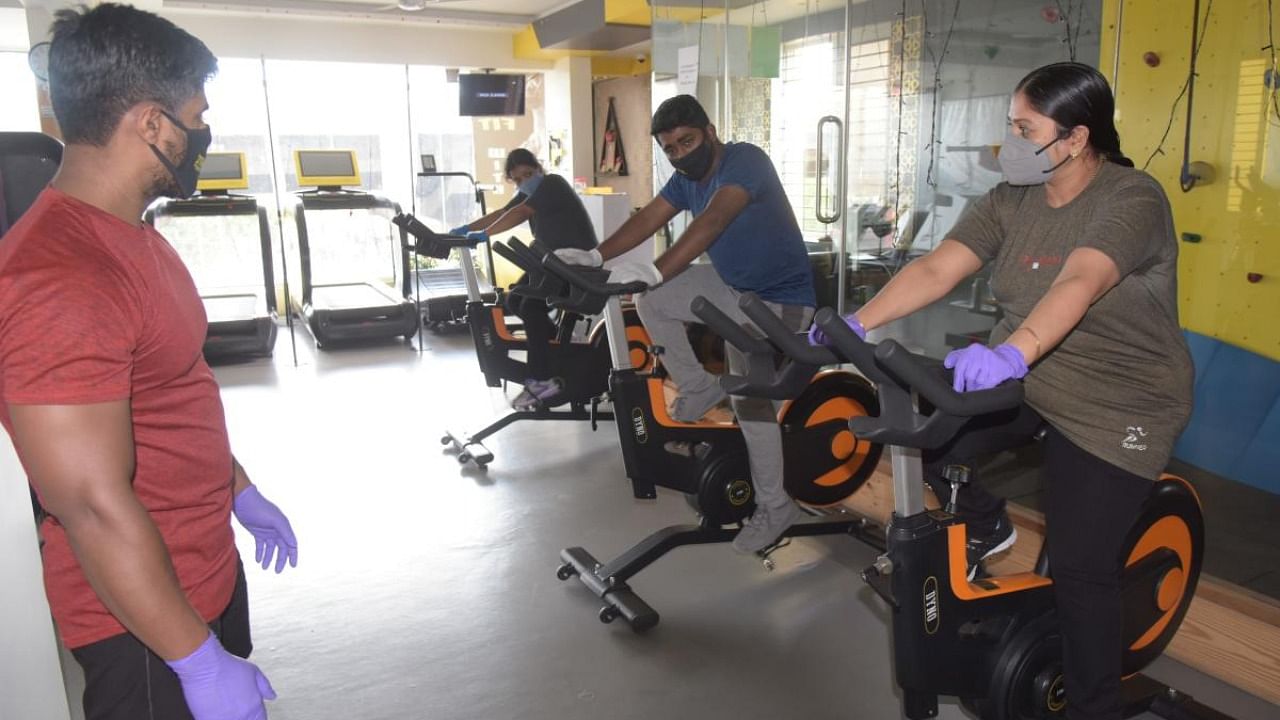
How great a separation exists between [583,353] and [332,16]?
6037 millimetres

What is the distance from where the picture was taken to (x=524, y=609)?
3.12m

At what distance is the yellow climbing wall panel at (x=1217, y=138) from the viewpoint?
3.50 metres

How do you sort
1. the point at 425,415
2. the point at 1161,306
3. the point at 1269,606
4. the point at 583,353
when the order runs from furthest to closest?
1. the point at 425,415
2. the point at 583,353
3. the point at 1269,606
4. the point at 1161,306

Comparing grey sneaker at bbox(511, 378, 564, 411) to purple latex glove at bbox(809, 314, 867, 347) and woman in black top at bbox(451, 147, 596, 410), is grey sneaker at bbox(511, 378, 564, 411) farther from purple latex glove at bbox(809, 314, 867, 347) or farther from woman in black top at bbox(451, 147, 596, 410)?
purple latex glove at bbox(809, 314, 867, 347)

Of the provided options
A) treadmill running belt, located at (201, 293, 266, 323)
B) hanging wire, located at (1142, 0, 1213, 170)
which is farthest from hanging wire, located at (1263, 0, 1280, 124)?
treadmill running belt, located at (201, 293, 266, 323)

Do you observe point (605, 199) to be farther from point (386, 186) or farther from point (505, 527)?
point (505, 527)

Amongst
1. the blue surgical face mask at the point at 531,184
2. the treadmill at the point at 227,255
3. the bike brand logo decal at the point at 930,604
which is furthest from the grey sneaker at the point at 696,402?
the treadmill at the point at 227,255

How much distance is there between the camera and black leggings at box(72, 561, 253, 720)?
4.37 feet

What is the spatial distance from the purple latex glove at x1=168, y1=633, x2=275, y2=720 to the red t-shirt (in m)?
0.16

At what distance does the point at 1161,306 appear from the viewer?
6.20 feet

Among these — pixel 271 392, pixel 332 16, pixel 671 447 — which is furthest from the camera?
pixel 332 16

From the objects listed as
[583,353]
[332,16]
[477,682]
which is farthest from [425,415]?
[332,16]

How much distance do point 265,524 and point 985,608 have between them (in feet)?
5.35

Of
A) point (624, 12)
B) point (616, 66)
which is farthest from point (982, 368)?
point (616, 66)
